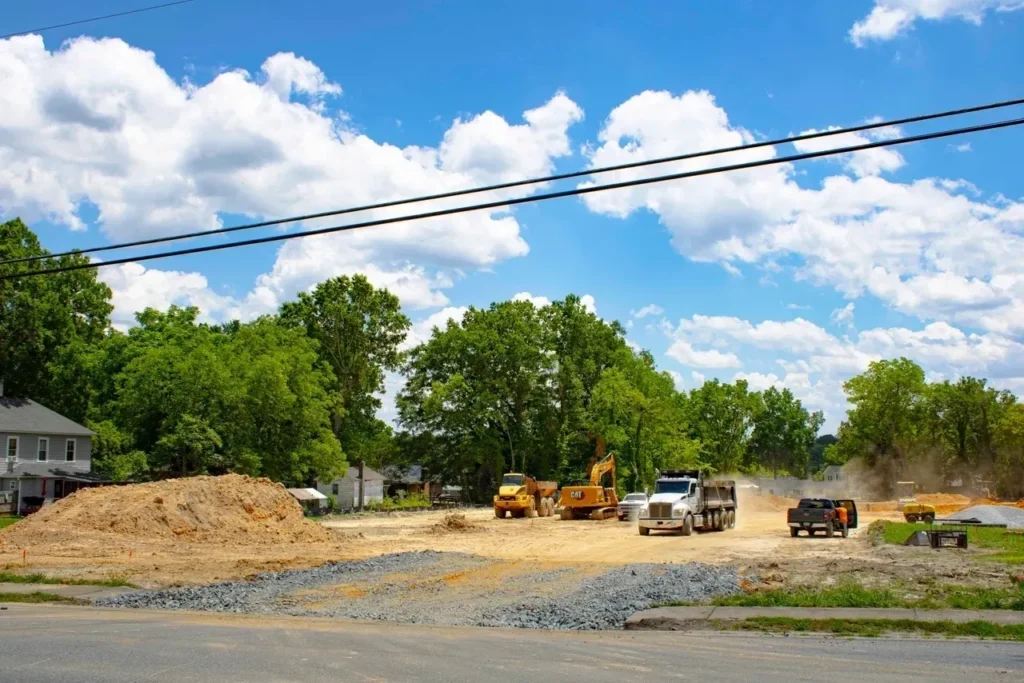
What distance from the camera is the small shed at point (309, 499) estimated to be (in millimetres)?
61781

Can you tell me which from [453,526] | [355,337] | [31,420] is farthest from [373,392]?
[453,526]

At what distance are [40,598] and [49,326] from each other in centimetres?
6067

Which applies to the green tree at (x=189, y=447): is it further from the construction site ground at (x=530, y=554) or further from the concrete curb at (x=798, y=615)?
the concrete curb at (x=798, y=615)

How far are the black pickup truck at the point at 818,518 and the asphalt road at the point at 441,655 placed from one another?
1138 inches

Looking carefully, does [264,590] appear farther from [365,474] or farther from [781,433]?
[781,433]

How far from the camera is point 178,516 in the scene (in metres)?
37.7

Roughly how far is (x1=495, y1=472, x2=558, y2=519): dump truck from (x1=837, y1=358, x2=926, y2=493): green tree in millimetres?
67136

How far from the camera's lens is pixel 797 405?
170 m

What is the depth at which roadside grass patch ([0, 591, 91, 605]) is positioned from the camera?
1959cm

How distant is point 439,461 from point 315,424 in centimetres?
2622

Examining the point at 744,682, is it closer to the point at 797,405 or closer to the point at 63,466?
the point at 63,466

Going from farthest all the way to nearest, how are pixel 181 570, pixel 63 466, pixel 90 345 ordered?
1. pixel 90 345
2. pixel 63 466
3. pixel 181 570

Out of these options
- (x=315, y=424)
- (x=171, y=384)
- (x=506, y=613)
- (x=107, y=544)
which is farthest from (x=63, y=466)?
(x=506, y=613)

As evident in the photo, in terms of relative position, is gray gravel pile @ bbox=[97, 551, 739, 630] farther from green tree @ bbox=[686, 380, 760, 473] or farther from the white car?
green tree @ bbox=[686, 380, 760, 473]
